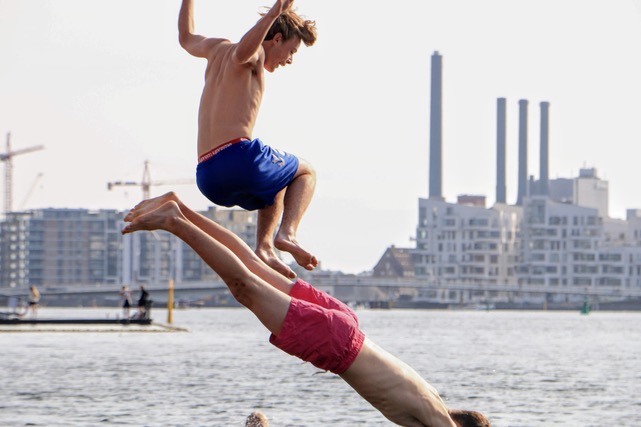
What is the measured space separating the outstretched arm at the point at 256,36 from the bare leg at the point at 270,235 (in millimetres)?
1302

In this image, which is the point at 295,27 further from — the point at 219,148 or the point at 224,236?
the point at 224,236

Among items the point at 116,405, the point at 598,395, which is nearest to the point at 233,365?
the point at 598,395

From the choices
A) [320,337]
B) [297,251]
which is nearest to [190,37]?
[297,251]

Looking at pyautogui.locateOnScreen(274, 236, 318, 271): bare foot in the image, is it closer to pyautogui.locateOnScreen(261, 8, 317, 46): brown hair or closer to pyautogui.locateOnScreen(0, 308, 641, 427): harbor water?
pyautogui.locateOnScreen(261, 8, 317, 46): brown hair

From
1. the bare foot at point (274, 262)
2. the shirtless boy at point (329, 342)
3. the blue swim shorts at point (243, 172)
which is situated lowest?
the shirtless boy at point (329, 342)

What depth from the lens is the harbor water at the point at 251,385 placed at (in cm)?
4434

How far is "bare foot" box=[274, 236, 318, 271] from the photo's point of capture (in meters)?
12.9

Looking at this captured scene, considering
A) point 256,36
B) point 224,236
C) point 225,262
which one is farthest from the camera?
point 224,236

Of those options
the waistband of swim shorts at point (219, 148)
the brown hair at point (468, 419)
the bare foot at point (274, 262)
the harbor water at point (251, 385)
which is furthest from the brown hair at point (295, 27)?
the harbor water at point (251, 385)

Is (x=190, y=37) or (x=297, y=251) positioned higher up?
(x=190, y=37)

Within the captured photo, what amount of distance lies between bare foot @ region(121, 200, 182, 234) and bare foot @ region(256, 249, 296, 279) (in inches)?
47.7

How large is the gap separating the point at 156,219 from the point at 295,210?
137 cm

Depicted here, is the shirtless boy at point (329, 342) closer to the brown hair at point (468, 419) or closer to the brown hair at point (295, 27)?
the brown hair at point (468, 419)

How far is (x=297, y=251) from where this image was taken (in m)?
13.0
